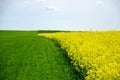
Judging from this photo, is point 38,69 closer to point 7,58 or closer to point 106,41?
point 7,58

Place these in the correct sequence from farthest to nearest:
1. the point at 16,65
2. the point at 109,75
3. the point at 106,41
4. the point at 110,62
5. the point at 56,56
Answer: the point at 106,41 → the point at 56,56 → the point at 16,65 → the point at 110,62 → the point at 109,75

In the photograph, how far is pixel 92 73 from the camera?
637 inches

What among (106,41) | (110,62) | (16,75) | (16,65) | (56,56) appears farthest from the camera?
(106,41)

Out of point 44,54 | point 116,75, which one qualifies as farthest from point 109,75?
point 44,54

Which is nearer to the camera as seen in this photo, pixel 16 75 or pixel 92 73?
pixel 92 73

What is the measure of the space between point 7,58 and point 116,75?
13123 mm

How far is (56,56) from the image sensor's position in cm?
2597

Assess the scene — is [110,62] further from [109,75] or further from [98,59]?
[109,75]

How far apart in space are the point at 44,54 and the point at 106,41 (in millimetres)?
5958

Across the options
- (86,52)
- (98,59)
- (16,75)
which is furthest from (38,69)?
(98,59)

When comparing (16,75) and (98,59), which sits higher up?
(98,59)

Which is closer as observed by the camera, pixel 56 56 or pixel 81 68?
pixel 81 68

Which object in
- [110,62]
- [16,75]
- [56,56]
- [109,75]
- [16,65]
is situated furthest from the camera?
[56,56]

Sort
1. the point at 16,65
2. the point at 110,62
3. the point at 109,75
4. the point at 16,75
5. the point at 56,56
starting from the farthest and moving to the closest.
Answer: the point at 56,56
the point at 16,65
the point at 16,75
the point at 110,62
the point at 109,75
